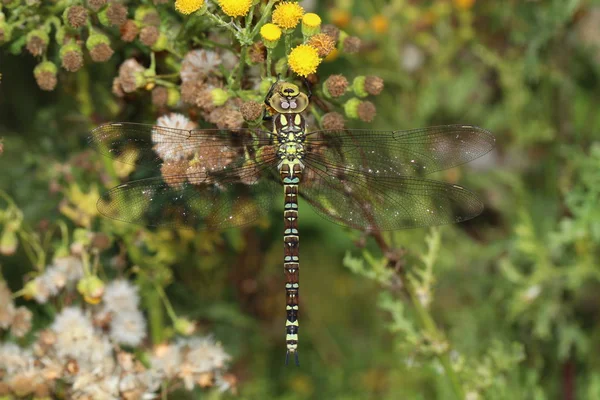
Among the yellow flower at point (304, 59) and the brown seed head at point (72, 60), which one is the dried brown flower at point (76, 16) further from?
the yellow flower at point (304, 59)

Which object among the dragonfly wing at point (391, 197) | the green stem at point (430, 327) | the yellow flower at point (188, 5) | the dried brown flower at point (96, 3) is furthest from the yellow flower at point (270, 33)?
the green stem at point (430, 327)

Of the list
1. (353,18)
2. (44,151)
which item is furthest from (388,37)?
(44,151)

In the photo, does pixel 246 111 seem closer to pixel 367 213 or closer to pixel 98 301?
pixel 367 213

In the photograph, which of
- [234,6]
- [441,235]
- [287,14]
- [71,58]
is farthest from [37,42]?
[441,235]

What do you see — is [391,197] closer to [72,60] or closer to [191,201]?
[191,201]

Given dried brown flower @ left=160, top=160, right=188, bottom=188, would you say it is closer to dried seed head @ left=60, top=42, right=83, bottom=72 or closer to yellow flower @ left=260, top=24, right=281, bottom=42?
dried seed head @ left=60, top=42, right=83, bottom=72

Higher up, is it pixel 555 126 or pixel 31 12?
pixel 31 12

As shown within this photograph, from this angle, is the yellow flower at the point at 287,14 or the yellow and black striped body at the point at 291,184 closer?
the yellow flower at the point at 287,14
